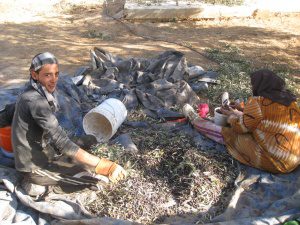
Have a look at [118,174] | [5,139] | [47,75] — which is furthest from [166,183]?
[5,139]

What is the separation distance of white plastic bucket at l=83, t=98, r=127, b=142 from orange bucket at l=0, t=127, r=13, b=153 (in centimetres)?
90

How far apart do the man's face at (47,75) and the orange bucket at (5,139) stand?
759 millimetres

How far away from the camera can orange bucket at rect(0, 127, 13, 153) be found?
3713 mm

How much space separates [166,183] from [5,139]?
1.60 m

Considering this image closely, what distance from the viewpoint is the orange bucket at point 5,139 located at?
3713mm

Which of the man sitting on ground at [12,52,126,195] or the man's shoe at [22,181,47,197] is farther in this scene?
the man's shoe at [22,181,47,197]

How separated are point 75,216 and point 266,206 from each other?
1.67 meters

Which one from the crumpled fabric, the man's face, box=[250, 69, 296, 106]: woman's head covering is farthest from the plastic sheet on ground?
the man's face

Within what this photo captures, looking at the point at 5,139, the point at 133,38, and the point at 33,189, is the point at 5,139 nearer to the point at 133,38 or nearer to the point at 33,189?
the point at 33,189

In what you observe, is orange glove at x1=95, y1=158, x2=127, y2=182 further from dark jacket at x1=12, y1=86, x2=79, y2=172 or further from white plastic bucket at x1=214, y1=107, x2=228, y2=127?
white plastic bucket at x1=214, y1=107, x2=228, y2=127

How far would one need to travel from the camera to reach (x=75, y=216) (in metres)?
3.26

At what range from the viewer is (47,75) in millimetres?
3213

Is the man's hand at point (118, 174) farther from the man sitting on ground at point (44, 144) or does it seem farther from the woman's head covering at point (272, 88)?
the woman's head covering at point (272, 88)

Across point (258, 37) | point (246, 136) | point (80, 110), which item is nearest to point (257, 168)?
point (246, 136)
